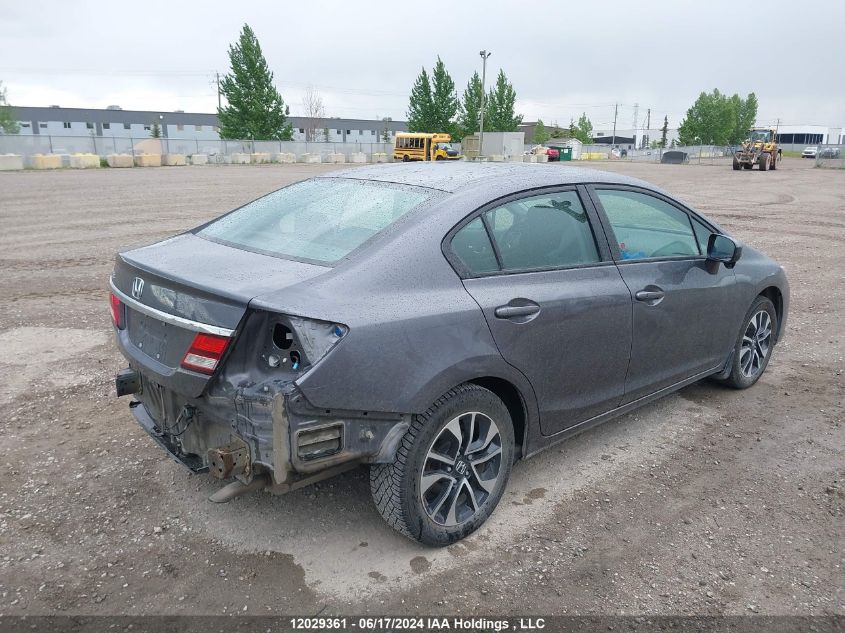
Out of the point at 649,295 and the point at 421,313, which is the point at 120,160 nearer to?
the point at 649,295

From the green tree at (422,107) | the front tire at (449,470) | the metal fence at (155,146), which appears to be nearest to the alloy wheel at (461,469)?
the front tire at (449,470)

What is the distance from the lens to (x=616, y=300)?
356 centimetres

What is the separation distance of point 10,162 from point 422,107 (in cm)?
4696

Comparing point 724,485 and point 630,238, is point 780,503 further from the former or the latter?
point 630,238

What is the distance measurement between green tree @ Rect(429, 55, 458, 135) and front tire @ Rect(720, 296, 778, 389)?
70.2m

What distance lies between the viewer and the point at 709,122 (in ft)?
298

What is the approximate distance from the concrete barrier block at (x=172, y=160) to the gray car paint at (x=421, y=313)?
41742mm

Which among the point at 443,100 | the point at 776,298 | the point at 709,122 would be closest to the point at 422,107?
the point at 443,100

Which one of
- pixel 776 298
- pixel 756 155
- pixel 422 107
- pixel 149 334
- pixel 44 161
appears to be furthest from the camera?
pixel 422 107

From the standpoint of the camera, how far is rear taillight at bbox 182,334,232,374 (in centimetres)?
262

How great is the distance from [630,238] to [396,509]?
6.96 ft

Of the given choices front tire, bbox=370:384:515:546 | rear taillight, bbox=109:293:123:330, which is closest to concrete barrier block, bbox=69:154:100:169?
rear taillight, bbox=109:293:123:330

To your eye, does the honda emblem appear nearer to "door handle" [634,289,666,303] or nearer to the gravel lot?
the gravel lot

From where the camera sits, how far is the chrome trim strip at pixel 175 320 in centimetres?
261
